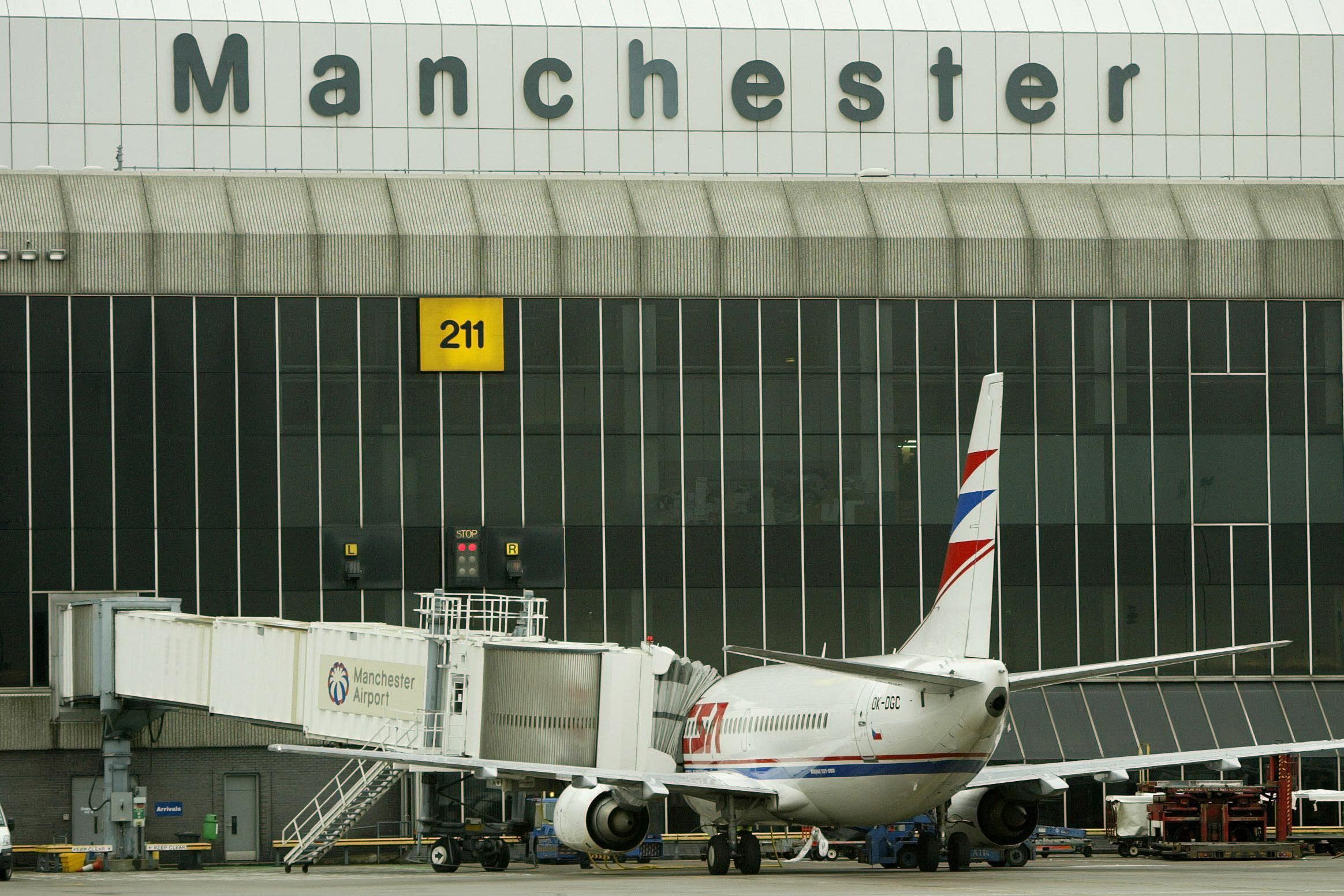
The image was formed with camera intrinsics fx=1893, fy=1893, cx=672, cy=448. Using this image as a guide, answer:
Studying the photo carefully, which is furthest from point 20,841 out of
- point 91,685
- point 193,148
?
point 193,148

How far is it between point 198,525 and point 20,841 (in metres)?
10.7

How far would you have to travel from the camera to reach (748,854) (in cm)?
3969

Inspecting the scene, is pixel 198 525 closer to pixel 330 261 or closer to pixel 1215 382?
pixel 330 261

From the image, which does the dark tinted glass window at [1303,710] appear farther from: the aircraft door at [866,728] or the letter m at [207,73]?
the letter m at [207,73]

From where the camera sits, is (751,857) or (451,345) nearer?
(751,857)

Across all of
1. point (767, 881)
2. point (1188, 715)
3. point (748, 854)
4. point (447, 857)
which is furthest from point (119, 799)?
point (1188, 715)

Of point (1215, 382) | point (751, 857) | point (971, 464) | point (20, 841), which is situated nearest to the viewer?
point (971, 464)

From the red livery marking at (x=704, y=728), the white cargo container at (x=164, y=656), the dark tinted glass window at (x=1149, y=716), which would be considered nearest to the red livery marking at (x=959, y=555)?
the red livery marking at (x=704, y=728)

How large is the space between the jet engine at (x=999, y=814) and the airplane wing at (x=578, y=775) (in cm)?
456

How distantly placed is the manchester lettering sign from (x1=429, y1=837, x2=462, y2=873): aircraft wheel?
26.8m

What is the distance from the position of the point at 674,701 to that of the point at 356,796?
27.7 ft

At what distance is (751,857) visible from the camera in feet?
130

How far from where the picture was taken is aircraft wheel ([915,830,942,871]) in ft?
135

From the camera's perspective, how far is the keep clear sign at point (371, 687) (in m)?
44.1
